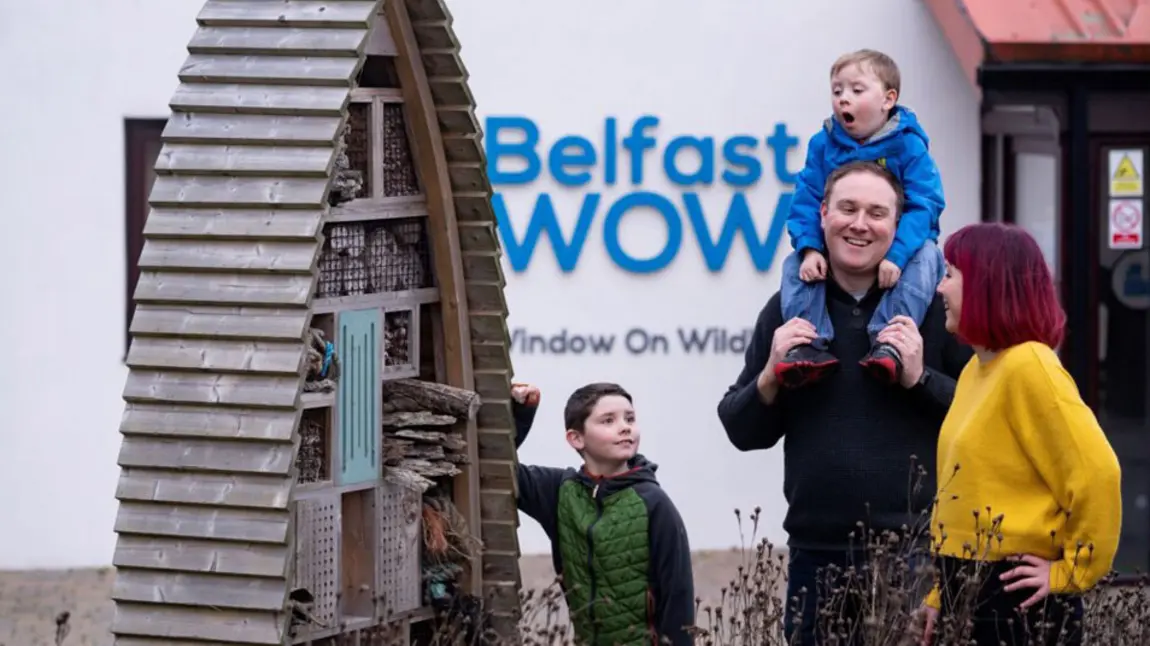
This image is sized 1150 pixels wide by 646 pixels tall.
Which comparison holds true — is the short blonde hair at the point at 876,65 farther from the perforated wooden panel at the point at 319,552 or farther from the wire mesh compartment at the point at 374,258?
the perforated wooden panel at the point at 319,552

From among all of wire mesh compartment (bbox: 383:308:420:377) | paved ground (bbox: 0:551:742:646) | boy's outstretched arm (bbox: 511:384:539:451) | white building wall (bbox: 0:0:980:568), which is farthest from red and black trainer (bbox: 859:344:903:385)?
white building wall (bbox: 0:0:980:568)

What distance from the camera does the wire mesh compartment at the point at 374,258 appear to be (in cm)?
489

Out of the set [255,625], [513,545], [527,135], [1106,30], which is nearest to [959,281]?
Result: [513,545]

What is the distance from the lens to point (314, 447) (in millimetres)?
4840

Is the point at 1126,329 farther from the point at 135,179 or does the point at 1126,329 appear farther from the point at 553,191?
the point at 135,179

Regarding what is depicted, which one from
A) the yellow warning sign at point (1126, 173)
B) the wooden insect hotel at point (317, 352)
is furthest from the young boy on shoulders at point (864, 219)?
the yellow warning sign at point (1126, 173)

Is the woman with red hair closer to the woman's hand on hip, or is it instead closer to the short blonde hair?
the woman's hand on hip

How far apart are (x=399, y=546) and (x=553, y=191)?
641 centimetres

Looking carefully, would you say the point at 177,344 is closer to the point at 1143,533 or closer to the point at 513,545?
the point at 513,545

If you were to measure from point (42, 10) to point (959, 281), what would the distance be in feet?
25.5

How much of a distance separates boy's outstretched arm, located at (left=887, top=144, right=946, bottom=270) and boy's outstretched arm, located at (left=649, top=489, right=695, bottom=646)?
89 cm

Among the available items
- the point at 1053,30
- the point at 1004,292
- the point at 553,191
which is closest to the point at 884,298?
the point at 1004,292

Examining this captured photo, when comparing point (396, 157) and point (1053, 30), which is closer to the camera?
point (396, 157)

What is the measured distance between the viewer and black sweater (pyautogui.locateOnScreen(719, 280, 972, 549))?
510cm
